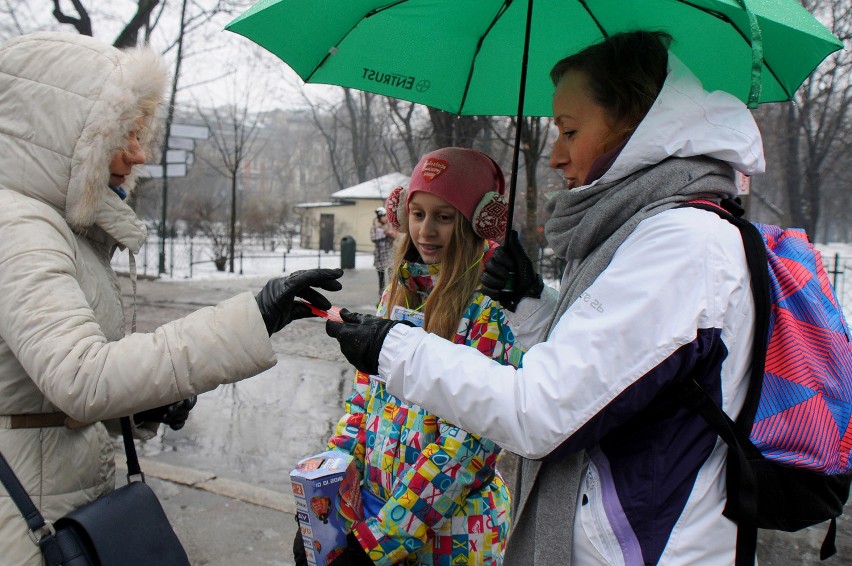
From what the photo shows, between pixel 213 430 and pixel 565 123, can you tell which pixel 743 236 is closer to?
pixel 565 123

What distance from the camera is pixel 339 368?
7.96m

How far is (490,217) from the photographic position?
2.38 m

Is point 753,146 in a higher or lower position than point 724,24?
lower

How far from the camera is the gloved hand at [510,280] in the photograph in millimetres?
2066

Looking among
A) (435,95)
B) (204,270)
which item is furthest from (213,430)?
(204,270)

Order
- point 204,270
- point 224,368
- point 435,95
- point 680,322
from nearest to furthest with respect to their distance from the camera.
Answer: point 680,322 < point 224,368 < point 435,95 < point 204,270

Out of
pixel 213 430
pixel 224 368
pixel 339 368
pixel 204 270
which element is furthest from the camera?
pixel 204 270

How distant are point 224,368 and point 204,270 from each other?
1839 cm

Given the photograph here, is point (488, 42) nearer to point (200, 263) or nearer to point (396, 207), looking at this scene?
point (396, 207)

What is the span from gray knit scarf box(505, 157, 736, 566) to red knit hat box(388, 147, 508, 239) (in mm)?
768

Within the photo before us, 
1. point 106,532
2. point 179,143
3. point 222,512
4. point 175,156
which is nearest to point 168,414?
point 106,532

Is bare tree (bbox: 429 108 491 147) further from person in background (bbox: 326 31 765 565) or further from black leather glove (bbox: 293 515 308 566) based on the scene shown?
person in background (bbox: 326 31 765 565)

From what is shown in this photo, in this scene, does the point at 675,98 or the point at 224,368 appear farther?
the point at 224,368

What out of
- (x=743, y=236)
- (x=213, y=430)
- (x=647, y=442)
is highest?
(x=743, y=236)
